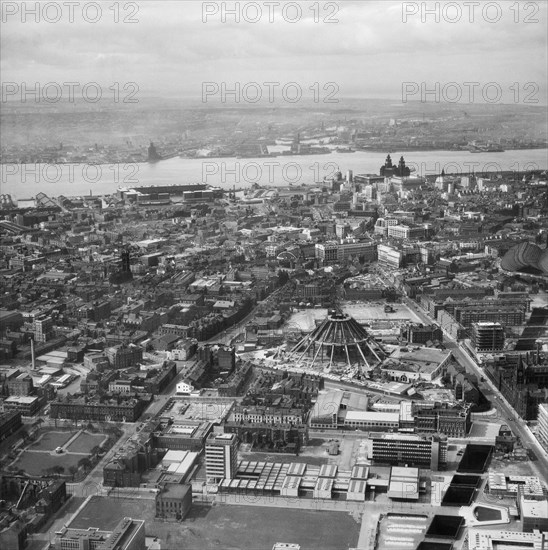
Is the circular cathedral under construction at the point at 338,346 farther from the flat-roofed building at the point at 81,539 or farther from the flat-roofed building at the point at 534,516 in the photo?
the flat-roofed building at the point at 81,539

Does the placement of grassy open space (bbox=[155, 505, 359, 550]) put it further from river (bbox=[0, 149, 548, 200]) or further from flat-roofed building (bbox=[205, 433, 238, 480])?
river (bbox=[0, 149, 548, 200])

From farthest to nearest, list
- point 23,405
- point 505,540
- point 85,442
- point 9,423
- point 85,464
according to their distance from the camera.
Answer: point 23,405 < point 9,423 < point 85,442 < point 85,464 < point 505,540

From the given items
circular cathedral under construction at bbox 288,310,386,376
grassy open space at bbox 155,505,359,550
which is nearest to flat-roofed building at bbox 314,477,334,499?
grassy open space at bbox 155,505,359,550

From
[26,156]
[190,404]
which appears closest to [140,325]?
[190,404]

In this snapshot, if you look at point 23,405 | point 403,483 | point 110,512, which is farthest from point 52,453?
point 403,483

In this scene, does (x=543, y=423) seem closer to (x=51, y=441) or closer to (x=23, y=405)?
(x=51, y=441)

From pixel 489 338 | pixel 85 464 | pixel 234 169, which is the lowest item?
pixel 85 464

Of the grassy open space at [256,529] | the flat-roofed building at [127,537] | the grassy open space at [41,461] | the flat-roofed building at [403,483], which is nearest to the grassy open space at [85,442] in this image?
the grassy open space at [41,461]

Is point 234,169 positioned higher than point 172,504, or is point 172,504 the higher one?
point 234,169
